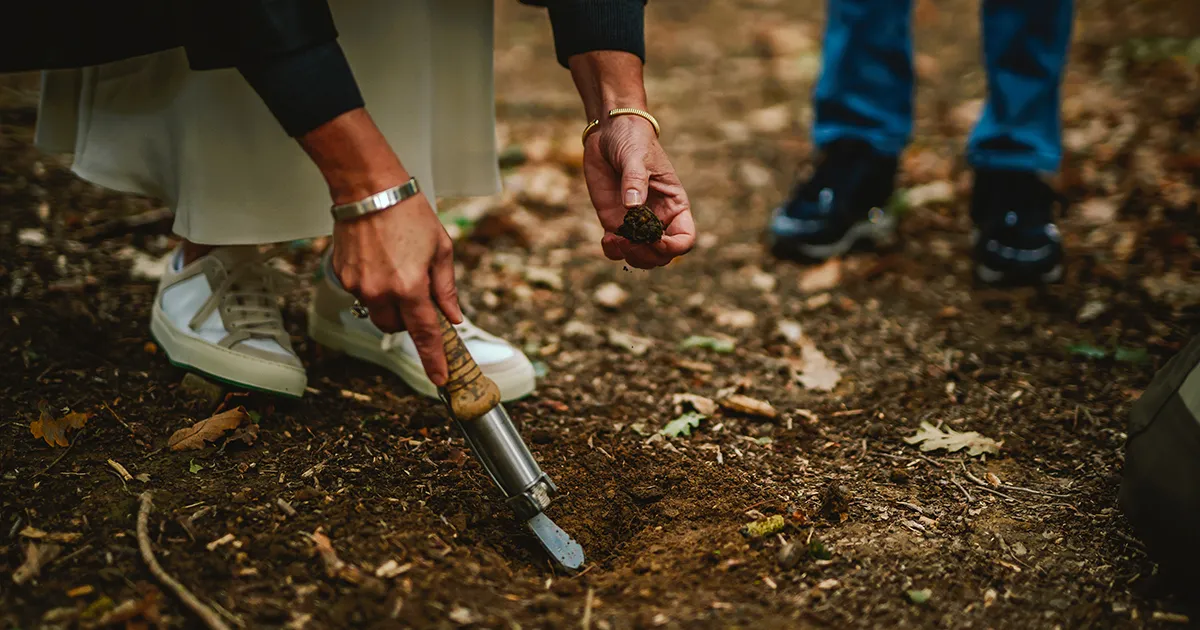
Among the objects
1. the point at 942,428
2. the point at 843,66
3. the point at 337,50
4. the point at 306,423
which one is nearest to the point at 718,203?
the point at 843,66

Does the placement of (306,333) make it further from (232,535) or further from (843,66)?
(843,66)

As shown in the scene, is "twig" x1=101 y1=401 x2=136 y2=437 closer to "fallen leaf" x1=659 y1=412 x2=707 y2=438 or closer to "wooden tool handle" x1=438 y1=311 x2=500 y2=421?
"wooden tool handle" x1=438 y1=311 x2=500 y2=421

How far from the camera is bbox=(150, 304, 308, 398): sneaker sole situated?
193 centimetres

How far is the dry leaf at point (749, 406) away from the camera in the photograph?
2.13 metres

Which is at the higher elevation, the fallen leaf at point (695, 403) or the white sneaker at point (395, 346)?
the white sneaker at point (395, 346)

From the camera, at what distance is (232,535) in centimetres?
157

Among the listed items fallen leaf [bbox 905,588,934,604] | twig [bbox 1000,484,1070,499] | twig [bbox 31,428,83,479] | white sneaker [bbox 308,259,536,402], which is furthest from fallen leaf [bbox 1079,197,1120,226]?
twig [bbox 31,428,83,479]

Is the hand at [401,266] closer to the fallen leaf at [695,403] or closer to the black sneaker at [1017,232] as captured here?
the fallen leaf at [695,403]

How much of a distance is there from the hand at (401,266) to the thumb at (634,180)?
360 millimetres

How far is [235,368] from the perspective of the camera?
1.93 meters

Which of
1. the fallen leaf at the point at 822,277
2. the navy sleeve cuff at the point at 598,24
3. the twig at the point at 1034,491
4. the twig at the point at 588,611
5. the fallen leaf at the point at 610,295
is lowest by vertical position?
the twig at the point at 1034,491

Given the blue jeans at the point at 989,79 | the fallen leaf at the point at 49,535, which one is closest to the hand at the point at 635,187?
the fallen leaf at the point at 49,535

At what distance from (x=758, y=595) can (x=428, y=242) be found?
0.82m

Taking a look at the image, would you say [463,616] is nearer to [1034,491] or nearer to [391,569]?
[391,569]
